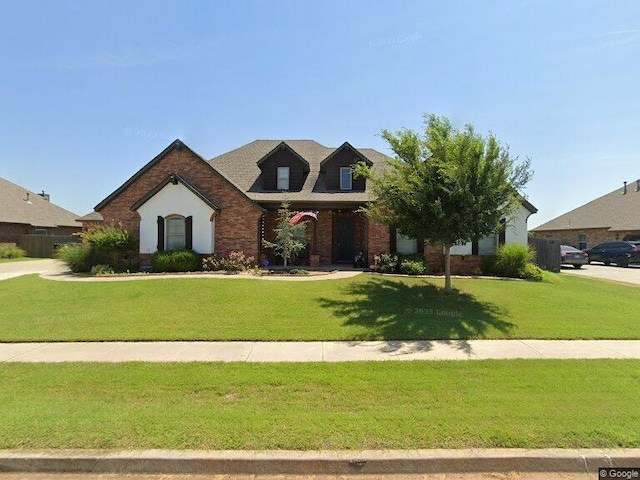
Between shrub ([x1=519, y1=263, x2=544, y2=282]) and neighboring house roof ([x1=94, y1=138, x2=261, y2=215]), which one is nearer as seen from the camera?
shrub ([x1=519, y1=263, x2=544, y2=282])

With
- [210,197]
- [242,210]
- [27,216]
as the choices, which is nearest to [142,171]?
[210,197]

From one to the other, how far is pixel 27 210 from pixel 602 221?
53.8 meters

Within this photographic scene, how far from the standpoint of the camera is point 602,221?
31.7 meters

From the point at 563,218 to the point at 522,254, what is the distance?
31.5m

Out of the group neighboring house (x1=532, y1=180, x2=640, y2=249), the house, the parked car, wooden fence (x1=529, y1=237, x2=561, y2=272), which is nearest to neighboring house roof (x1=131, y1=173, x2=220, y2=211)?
the house

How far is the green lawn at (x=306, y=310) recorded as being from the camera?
7237 millimetres

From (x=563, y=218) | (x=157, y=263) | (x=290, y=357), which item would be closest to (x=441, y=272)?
(x=290, y=357)

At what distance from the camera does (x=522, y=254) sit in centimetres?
1429

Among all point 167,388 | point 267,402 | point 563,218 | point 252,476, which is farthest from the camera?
point 563,218

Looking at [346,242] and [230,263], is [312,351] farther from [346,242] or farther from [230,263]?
[346,242]

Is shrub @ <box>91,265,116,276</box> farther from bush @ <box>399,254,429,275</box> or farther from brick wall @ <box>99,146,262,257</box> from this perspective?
bush @ <box>399,254,429,275</box>

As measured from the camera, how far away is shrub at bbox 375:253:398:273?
554 inches

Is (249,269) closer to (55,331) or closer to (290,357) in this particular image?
(55,331)

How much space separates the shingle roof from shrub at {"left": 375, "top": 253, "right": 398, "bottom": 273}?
294 centimetres
